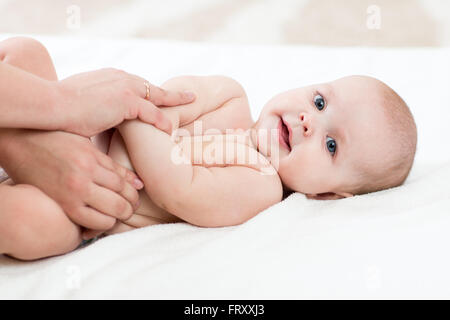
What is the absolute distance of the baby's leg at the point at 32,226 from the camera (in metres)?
1.02

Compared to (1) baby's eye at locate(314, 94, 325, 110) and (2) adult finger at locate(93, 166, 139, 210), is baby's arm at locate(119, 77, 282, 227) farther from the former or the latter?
(1) baby's eye at locate(314, 94, 325, 110)

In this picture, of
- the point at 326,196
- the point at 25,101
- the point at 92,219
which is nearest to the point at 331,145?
the point at 326,196

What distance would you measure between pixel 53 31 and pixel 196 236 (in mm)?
2280

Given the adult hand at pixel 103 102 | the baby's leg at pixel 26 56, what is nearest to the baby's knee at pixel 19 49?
the baby's leg at pixel 26 56

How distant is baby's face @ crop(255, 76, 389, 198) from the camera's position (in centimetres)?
127

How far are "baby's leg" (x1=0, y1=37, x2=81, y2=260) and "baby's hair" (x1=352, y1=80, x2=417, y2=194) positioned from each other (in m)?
0.72

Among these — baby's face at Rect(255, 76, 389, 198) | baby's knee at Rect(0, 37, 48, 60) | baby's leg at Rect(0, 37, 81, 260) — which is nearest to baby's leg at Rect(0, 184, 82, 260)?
baby's leg at Rect(0, 37, 81, 260)

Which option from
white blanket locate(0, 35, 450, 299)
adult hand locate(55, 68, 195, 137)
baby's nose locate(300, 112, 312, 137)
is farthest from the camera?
baby's nose locate(300, 112, 312, 137)

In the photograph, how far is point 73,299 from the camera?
3.04 ft

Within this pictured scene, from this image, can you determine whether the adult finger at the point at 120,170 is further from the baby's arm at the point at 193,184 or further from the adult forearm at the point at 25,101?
the adult forearm at the point at 25,101

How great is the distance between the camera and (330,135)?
1.31 m

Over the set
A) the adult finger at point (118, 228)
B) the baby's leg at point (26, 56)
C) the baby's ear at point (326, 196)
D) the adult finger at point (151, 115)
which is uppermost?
the baby's leg at point (26, 56)

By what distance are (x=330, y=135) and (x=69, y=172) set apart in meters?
0.64

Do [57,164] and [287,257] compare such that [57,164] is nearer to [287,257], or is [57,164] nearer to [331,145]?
[287,257]
